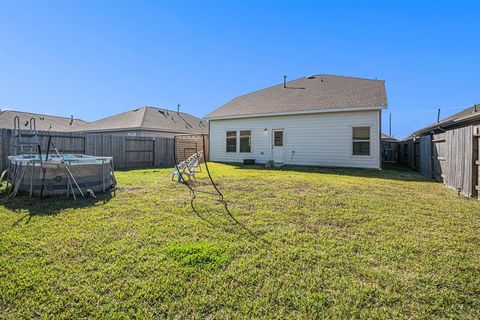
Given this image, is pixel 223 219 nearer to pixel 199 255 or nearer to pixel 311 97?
pixel 199 255

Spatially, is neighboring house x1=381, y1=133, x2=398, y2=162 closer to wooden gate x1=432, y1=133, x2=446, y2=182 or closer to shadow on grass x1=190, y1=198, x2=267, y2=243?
wooden gate x1=432, y1=133, x2=446, y2=182

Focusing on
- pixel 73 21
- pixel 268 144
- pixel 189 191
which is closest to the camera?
pixel 189 191

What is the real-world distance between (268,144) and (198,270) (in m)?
11.4

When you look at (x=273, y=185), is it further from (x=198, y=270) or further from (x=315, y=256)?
(x=198, y=270)

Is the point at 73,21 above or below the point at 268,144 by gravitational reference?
above

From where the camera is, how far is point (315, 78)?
15867mm

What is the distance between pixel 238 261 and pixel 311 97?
1227 centimetres

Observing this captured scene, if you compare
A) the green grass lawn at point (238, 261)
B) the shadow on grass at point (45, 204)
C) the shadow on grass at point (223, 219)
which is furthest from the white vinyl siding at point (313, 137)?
the shadow on grass at point (45, 204)

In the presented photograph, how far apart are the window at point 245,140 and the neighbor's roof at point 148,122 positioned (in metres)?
7.08

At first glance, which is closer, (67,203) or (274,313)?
(274,313)

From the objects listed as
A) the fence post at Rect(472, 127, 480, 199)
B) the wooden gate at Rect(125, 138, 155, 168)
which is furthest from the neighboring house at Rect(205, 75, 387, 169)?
the fence post at Rect(472, 127, 480, 199)

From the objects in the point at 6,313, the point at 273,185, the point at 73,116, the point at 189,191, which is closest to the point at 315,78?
the point at 273,185

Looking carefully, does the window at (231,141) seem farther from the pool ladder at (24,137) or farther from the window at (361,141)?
the pool ladder at (24,137)

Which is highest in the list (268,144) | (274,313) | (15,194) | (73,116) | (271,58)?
(271,58)
